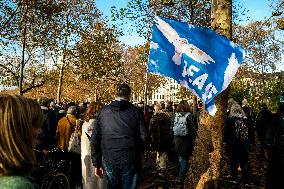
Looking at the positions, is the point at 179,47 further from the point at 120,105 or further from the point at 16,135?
the point at 16,135

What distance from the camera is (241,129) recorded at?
992 centimetres

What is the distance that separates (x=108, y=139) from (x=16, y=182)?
390cm

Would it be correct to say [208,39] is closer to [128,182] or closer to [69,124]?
[128,182]

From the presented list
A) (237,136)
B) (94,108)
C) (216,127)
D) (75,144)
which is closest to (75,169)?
(75,144)

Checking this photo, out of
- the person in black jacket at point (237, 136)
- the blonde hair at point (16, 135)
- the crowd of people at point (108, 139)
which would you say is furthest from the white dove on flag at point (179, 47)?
the blonde hair at point (16, 135)

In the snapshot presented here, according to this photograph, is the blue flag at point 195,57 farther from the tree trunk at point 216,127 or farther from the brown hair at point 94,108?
the brown hair at point 94,108

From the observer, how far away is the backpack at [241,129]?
989cm

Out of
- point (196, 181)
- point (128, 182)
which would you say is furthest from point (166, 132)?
point (128, 182)

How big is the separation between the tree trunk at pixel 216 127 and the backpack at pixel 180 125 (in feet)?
6.09

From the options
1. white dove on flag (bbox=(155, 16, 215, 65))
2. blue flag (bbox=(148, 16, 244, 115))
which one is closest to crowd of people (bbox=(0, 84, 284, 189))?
blue flag (bbox=(148, 16, 244, 115))

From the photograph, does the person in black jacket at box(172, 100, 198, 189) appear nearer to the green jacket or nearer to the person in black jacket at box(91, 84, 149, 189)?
the person in black jacket at box(91, 84, 149, 189)

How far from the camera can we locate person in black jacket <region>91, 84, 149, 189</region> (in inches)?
218

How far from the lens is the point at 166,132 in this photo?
12.0 meters

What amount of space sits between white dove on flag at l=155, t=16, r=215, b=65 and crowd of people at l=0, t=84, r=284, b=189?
0.99 metres
